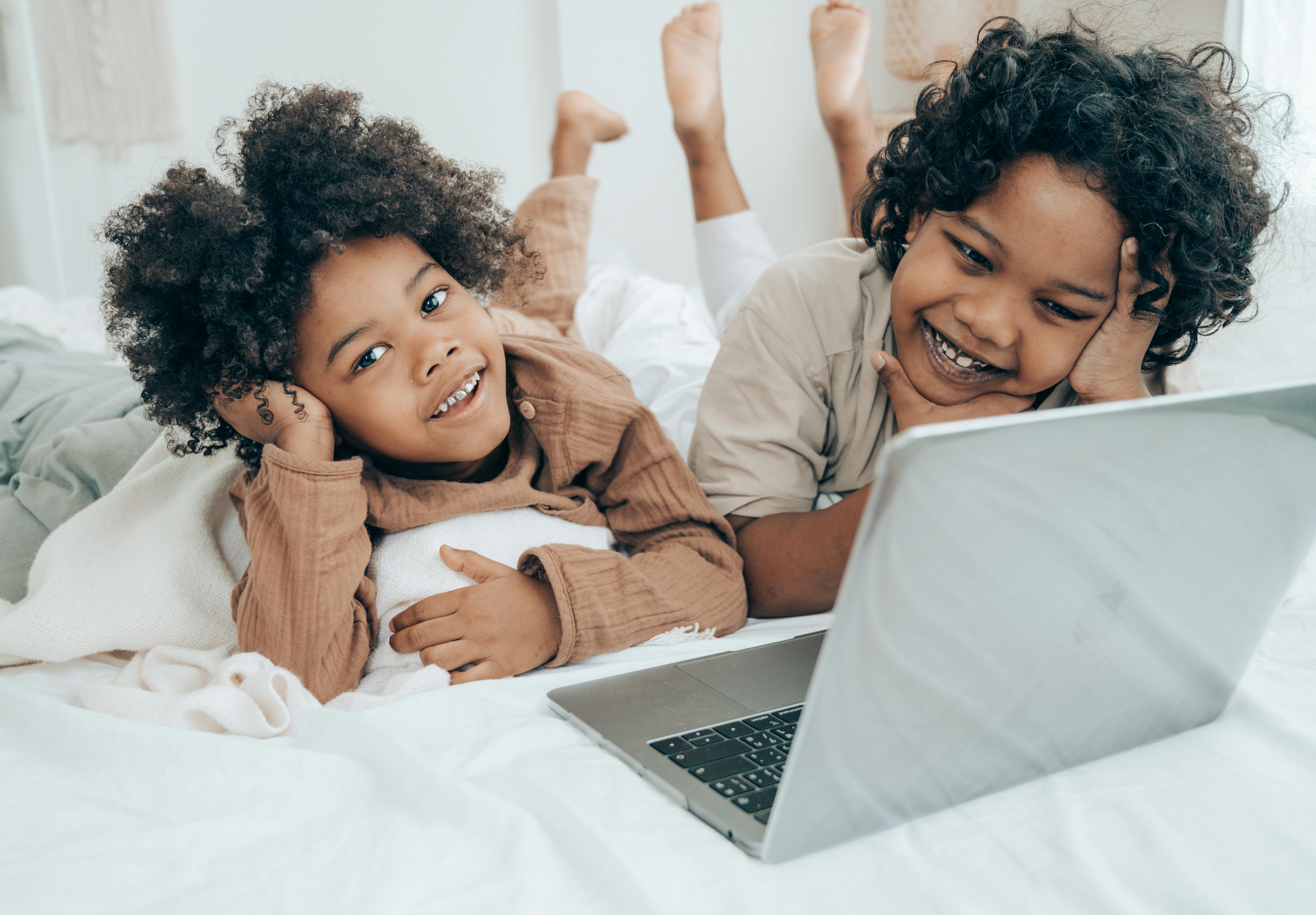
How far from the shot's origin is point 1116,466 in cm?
36

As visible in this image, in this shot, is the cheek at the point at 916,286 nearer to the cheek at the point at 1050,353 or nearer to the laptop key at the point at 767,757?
the cheek at the point at 1050,353

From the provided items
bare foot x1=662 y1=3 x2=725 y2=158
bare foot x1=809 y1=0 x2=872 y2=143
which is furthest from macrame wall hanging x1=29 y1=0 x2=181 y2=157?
bare foot x1=809 y1=0 x2=872 y2=143

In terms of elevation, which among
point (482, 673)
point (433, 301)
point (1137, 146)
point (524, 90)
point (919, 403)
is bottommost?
point (482, 673)

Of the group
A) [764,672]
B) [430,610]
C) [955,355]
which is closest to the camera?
[764,672]

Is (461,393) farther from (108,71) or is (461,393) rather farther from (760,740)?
(108,71)

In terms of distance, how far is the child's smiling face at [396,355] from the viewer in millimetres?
751

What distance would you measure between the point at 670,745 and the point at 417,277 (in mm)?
459

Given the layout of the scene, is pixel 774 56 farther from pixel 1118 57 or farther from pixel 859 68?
pixel 1118 57

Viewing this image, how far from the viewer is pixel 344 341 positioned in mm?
746

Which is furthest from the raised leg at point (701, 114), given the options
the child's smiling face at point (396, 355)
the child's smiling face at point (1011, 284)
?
the child's smiling face at point (396, 355)

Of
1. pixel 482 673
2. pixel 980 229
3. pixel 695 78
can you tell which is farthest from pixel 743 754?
pixel 695 78

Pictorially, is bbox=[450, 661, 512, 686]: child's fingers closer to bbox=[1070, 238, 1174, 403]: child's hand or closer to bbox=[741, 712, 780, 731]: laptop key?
bbox=[741, 712, 780, 731]: laptop key

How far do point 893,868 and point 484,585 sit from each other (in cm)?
41

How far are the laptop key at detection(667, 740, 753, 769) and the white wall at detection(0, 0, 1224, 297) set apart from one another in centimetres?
223
